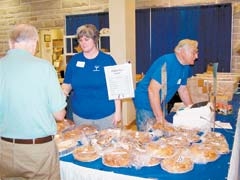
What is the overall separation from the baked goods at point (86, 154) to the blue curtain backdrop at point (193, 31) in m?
4.01

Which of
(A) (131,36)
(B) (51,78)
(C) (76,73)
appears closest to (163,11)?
(A) (131,36)

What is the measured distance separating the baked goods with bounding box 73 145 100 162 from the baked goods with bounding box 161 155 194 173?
0.36m

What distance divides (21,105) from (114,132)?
716mm

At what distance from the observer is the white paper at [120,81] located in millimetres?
1897

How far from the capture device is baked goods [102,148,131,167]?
151cm

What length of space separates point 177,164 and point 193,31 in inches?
165

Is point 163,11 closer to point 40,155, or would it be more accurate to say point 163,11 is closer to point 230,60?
point 230,60

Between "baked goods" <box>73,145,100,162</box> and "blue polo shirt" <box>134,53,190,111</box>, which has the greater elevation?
"blue polo shirt" <box>134,53,190,111</box>

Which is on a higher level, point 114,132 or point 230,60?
point 230,60

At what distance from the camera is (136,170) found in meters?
1.46

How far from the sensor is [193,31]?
530 cm

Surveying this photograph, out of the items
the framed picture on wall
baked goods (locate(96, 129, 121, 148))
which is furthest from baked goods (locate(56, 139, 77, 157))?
the framed picture on wall

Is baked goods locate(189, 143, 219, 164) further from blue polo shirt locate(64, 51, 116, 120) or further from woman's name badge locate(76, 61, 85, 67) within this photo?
woman's name badge locate(76, 61, 85, 67)

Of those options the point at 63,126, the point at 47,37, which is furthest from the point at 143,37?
the point at 63,126
